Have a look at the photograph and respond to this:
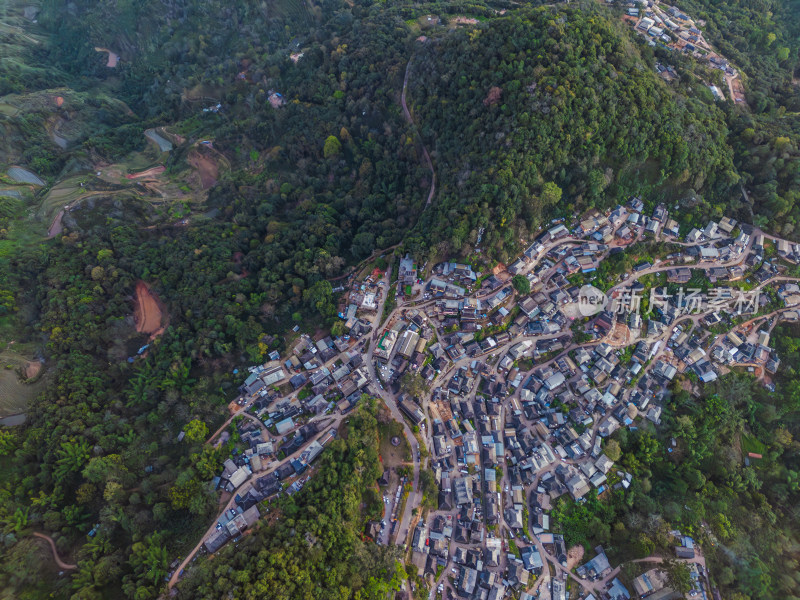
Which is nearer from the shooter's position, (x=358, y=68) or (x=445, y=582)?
(x=445, y=582)

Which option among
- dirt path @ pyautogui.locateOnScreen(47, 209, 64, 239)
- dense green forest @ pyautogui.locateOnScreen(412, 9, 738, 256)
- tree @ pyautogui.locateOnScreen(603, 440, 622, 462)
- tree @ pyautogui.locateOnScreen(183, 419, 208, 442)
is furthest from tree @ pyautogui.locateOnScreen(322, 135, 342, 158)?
tree @ pyautogui.locateOnScreen(603, 440, 622, 462)

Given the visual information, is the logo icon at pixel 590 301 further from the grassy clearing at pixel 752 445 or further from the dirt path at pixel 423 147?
the dirt path at pixel 423 147

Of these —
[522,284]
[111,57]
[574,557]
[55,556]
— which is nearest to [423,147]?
[522,284]

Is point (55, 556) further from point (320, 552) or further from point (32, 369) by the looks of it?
point (320, 552)

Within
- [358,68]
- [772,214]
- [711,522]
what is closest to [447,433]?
[711,522]

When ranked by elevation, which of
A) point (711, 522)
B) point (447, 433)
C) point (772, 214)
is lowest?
point (711, 522)

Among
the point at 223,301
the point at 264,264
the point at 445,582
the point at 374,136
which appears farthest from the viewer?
the point at 374,136

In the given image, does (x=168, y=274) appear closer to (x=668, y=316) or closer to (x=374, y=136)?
(x=374, y=136)

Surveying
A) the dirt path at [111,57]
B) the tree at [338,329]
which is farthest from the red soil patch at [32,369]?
the dirt path at [111,57]
